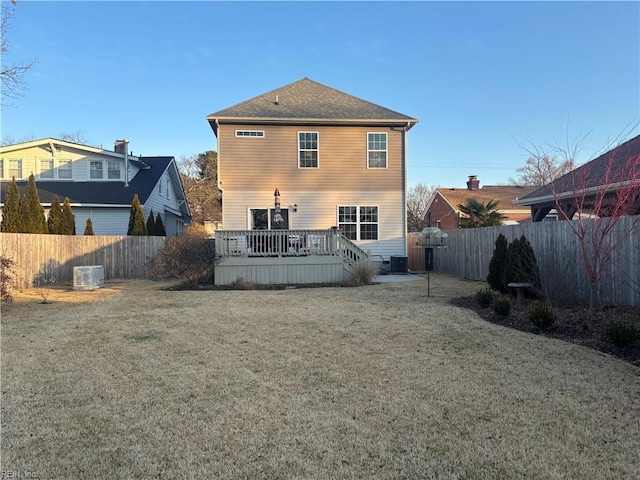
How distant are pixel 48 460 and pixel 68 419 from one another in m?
0.66

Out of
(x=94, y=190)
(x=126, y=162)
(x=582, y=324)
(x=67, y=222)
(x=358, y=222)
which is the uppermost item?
(x=126, y=162)

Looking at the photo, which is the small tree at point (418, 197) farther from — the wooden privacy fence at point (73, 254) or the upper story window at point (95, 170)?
the wooden privacy fence at point (73, 254)

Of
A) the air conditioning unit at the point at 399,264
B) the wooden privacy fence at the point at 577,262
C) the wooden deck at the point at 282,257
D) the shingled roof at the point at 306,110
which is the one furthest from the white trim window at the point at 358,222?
the wooden privacy fence at the point at 577,262

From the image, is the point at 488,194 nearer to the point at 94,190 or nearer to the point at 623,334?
the point at 94,190

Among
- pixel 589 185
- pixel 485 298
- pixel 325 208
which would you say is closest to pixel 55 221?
pixel 325 208

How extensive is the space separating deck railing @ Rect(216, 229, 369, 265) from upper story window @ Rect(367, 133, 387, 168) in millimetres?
4516

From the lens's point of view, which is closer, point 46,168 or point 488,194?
point 46,168

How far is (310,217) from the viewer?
16.3m

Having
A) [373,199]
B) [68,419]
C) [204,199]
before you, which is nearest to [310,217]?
[373,199]

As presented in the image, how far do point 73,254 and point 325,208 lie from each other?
944 cm

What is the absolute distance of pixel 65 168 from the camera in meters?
20.8

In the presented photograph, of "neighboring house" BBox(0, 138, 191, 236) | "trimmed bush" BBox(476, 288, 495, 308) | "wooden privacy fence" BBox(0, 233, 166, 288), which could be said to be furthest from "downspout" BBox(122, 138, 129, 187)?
"trimmed bush" BBox(476, 288, 495, 308)

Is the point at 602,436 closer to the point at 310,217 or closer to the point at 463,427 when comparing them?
the point at 463,427

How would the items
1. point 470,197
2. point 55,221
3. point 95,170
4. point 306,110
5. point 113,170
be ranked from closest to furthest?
1. point 55,221
2. point 306,110
3. point 95,170
4. point 113,170
5. point 470,197
